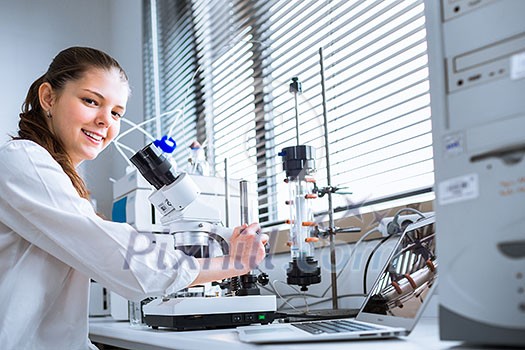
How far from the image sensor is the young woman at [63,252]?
1.16 meters

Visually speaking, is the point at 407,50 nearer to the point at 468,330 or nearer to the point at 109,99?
the point at 109,99

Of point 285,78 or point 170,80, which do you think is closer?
point 285,78

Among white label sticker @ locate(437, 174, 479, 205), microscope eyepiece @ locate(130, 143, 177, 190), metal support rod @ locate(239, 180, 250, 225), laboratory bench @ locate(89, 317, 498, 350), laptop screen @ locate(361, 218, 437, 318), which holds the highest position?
microscope eyepiece @ locate(130, 143, 177, 190)

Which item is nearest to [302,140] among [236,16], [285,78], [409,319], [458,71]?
[285,78]

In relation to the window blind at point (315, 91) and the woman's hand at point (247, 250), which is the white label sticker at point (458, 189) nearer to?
the woman's hand at point (247, 250)

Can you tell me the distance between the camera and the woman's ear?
148 centimetres

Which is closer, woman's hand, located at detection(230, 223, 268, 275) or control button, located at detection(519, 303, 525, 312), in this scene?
control button, located at detection(519, 303, 525, 312)

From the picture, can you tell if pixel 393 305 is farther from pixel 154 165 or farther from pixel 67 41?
pixel 67 41

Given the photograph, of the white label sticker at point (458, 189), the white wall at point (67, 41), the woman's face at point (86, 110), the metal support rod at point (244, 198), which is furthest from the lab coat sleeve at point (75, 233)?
the white wall at point (67, 41)

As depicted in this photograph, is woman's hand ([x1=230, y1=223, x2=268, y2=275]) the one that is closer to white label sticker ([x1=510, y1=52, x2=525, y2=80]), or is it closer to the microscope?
the microscope

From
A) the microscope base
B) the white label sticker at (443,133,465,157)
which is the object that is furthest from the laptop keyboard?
the white label sticker at (443,133,465,157)

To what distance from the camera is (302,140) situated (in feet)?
6.68

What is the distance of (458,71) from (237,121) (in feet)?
5.77

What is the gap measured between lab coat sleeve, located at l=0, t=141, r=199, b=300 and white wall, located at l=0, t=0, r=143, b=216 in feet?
6.06
